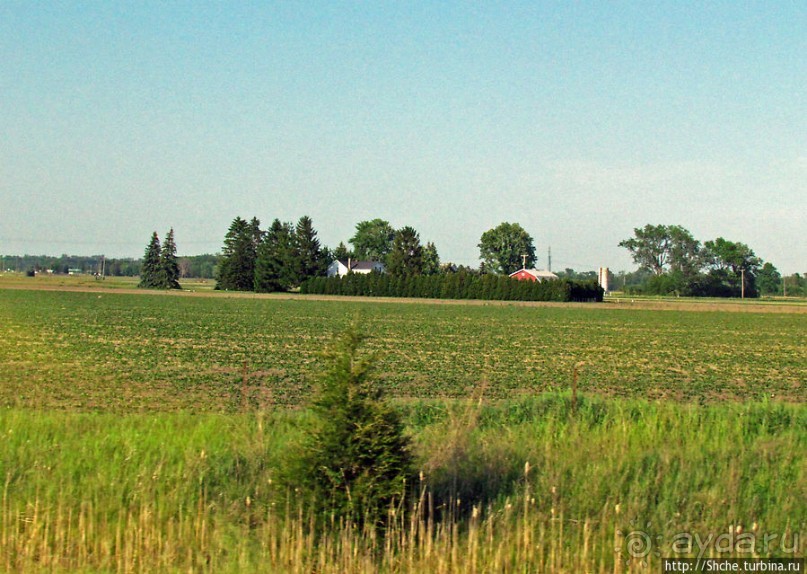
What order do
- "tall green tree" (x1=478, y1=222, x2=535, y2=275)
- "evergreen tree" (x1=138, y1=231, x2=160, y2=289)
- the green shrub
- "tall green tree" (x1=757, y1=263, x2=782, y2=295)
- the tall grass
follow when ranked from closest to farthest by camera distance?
the tall grass, the green shrub, "evergreen tree" (x1=138, y1=231, x2=160, y2=289), "tall green tree" (x1=478, y1=222, x2=535, y2=275), "tall green tree" (x1=757, y1=263, x2=782, y2=295)

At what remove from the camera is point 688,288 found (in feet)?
491

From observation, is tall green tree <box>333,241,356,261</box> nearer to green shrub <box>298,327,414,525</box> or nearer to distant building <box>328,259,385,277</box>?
distant building <box>328,259,385,277</box>

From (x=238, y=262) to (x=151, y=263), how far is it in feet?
58.7

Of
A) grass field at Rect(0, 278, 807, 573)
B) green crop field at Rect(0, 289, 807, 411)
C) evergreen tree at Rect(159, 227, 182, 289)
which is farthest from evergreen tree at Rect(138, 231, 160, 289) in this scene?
grass field at Rect(0, 278, 807, 573)

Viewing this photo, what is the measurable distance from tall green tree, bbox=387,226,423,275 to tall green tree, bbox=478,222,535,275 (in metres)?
45.6

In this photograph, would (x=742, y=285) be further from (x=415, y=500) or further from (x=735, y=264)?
(x=415, y=500)

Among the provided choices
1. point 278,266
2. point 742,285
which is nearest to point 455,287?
point 278,266

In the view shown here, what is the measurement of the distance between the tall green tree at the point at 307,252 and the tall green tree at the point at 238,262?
10177mm

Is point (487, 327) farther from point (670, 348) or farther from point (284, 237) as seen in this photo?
point (284, 237)

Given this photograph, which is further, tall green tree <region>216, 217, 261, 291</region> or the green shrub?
tall green tree <region>216, 217, 261, 291</region>

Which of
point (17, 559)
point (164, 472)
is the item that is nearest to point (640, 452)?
point (164, 472)

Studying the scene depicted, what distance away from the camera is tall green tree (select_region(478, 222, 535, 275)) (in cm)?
16800

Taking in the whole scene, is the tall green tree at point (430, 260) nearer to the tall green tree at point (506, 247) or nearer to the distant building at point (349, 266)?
Answer: the distant building at point (349, 266)

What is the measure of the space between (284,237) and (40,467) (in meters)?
117
